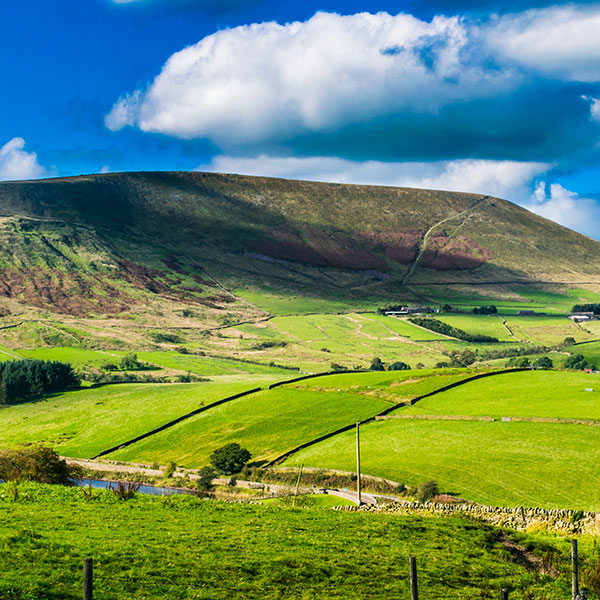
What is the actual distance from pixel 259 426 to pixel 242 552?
8884 cm

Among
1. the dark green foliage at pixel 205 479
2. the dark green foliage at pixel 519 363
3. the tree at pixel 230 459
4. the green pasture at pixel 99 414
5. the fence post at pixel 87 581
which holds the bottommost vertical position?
the dark green foliage at pixel 205 479

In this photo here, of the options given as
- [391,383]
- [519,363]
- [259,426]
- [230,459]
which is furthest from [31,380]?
[519,363]

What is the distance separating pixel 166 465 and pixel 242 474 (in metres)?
16.0

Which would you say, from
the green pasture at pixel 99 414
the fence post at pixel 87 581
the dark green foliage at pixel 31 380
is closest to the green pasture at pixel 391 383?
the green pasture at pixel 99 414

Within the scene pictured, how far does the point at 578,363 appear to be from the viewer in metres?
189

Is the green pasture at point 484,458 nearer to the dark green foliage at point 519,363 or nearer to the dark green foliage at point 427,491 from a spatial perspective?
the dark green foliage at point 427,491

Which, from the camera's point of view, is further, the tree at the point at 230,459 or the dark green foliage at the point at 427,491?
the tree at the point at 230,459

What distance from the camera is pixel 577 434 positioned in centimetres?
8838

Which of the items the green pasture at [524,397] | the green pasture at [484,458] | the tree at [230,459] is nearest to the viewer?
the green pasture at [484,458]

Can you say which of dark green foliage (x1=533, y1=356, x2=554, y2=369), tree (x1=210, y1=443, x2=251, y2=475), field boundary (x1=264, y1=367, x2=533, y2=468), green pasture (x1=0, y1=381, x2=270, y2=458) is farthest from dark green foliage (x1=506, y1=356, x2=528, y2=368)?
tree (x1=210, y1=443, x2=251, y2=475)

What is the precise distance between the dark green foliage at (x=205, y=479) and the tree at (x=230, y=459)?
235 cm

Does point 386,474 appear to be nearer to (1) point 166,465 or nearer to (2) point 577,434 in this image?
(2) point 577,434

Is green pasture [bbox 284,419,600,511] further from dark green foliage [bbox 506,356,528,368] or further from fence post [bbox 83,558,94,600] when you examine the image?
dark green foliage [bbox 506,356,528,368]

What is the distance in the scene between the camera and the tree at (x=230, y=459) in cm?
9900
